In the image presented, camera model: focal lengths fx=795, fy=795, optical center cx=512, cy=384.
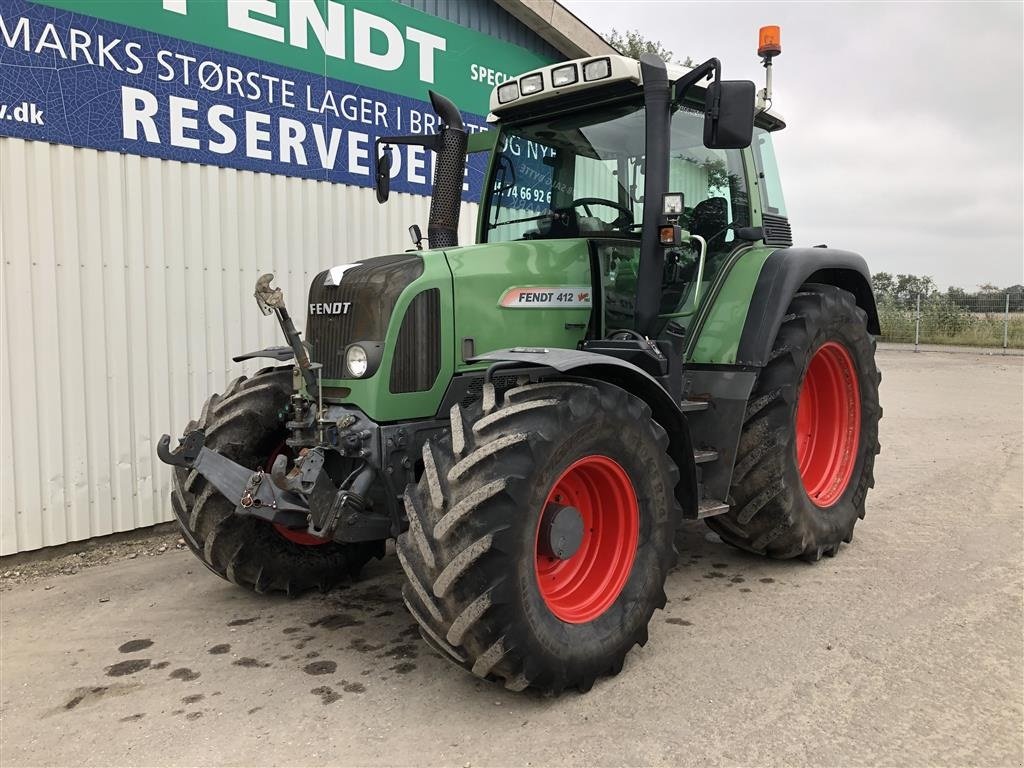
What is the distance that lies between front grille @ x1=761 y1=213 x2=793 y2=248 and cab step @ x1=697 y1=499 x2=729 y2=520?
1721 mm

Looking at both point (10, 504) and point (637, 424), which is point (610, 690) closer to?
point (637, 424)

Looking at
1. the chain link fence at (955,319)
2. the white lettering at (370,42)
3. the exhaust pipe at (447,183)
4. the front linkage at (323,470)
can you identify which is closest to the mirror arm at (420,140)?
the exhaust pipe at (447,183)

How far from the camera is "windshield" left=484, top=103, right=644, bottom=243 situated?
4.23 meters

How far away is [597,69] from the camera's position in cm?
394

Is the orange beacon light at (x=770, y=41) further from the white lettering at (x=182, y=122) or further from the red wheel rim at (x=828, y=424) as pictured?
the white lettering at (x=182, y=122)

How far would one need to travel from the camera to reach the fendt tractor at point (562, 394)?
9.66ft

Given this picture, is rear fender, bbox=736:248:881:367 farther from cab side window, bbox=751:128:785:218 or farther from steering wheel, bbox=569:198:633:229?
steering wheel, bbox=569:198:633:229

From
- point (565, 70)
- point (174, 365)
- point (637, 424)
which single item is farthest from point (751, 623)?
point (174, 365)

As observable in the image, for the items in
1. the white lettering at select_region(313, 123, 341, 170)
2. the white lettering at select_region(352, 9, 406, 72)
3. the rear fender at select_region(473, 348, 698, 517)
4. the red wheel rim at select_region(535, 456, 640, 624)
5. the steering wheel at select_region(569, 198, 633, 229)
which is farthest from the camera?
the white lettering at select_region(352, 9, 406, 72)

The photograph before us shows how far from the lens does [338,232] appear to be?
6.50 meters

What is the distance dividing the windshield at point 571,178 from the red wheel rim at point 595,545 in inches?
57.6

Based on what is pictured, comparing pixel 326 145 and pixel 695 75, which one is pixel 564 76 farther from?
pixel 326 145

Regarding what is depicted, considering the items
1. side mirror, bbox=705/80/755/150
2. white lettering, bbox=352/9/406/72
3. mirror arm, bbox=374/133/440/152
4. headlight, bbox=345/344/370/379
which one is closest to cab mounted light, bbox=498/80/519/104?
mirror arm, bbox=374/133/440/152

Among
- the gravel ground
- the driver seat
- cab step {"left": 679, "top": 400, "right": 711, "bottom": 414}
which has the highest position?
the driver seat
